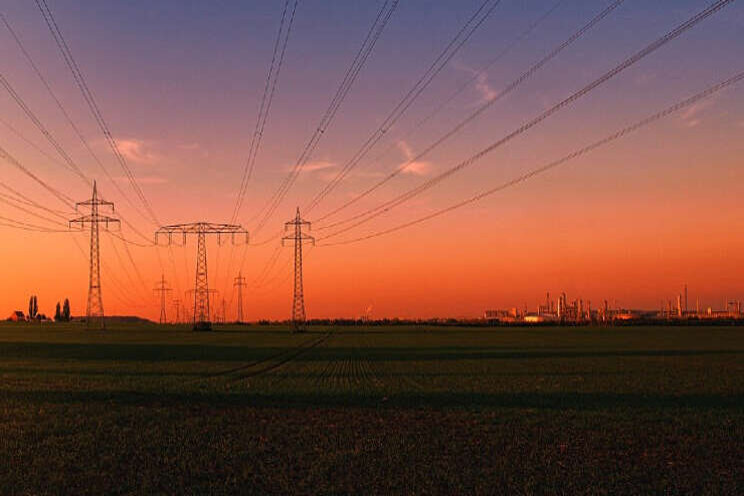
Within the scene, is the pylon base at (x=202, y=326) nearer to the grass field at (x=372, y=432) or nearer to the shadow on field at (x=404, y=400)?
the grass field at (x=372, y=432)

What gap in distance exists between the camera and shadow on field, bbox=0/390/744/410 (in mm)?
26938

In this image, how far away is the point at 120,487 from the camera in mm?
14672

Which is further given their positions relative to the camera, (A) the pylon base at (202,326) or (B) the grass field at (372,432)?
(A) the pylon base at (202,326)

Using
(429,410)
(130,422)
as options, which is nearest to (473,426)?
(429,410)

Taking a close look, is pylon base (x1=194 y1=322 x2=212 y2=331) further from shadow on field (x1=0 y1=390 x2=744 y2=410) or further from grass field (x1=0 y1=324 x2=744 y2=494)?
shadow on field (x1=0 y1=390 x2=744 y2=410)

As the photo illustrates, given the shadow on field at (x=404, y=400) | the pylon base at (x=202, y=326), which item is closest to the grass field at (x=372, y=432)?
the shadow on field at (x=404, y=400)

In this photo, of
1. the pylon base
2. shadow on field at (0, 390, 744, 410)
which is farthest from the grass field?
the pylon base

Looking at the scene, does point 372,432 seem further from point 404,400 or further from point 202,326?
point 202,326

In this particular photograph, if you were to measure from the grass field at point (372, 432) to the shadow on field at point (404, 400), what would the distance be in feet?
0.30

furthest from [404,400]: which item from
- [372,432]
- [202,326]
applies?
[202,326]

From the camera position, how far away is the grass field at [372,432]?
50.2 feet

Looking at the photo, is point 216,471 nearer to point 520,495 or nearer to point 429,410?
point 520,495

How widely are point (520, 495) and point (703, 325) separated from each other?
150 metres

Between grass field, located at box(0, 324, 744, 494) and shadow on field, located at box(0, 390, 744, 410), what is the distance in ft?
0.30
